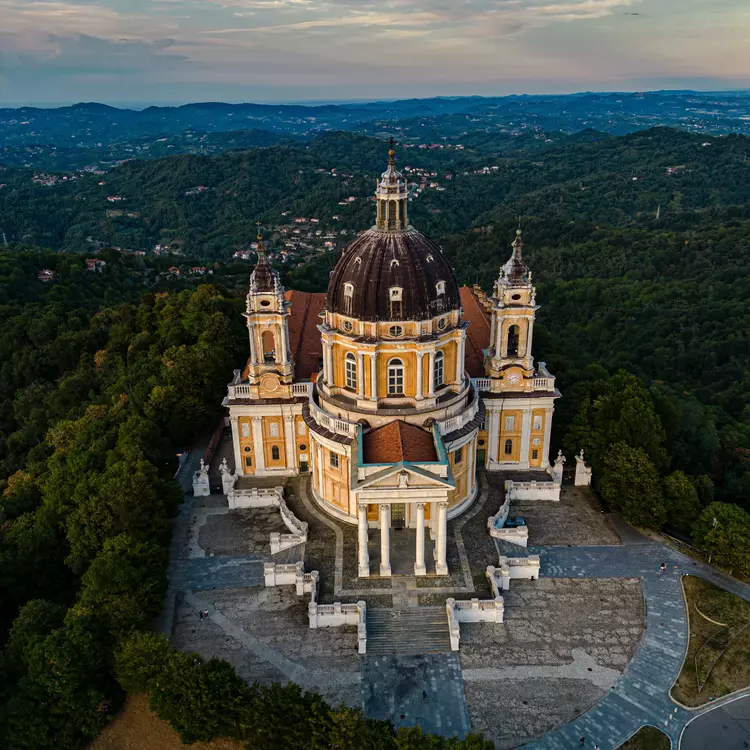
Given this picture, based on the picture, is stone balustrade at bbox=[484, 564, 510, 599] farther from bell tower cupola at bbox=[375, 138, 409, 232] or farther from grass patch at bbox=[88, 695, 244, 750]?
bell tower cupola at bbox=[375, 138, 409, 232]

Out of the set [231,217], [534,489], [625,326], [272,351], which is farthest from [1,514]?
[231,217]

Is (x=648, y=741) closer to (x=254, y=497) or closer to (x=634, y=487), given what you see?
(x=634, y=487)

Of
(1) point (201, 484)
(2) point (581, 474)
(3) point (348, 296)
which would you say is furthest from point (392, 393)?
(2) point (581, 474)

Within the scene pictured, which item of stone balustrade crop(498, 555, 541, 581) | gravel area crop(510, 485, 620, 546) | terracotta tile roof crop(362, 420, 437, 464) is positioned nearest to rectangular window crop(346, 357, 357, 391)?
terracotta tile roof crop(362, 420, 437, 464)

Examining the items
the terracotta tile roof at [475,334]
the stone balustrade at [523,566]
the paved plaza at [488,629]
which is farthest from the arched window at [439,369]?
the stone balustrade at [523,566]

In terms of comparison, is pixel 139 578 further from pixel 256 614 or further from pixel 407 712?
pixel 407 712
